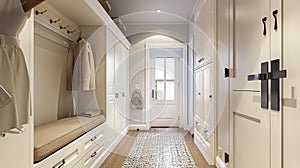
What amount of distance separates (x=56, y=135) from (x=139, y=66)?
4171 millimetres

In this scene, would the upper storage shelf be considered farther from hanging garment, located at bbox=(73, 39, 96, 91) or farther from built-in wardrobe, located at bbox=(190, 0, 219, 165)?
built-in wardrobe, located at bbox=(190, 0, 219, 165)

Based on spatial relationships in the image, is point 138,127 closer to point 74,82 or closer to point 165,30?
point 165,30

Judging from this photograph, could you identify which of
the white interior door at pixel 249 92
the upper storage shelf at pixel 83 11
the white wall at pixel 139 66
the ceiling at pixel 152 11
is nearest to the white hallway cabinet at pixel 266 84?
the white interior door at pixel 249 92

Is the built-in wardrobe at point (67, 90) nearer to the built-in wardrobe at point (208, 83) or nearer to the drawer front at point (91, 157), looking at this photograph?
the drawer front at point (91, 157)

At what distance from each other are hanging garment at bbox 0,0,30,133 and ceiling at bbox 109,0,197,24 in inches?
140

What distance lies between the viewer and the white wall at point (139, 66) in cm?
611

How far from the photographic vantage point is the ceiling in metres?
4.60

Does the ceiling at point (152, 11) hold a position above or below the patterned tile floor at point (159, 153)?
above

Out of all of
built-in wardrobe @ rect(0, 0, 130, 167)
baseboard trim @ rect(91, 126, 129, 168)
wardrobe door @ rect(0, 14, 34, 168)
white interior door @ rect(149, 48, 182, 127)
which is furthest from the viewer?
white interior door @ rect(149, 48, 182, 127)

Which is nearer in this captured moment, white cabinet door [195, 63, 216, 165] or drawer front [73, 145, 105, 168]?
drawer front [73, 145, 105, 168]

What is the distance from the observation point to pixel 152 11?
514 centimetres

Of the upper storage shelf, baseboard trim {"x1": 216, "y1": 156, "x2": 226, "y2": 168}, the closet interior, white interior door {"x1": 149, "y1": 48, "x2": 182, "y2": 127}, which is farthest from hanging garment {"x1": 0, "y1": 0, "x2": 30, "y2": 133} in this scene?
white interior door {"x1": 149, "y1": 48, "x2": 182, "y2": 127}

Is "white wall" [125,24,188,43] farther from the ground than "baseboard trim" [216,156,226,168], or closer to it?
farther from the ground

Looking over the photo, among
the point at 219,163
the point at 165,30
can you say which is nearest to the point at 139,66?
the point at 165,30
